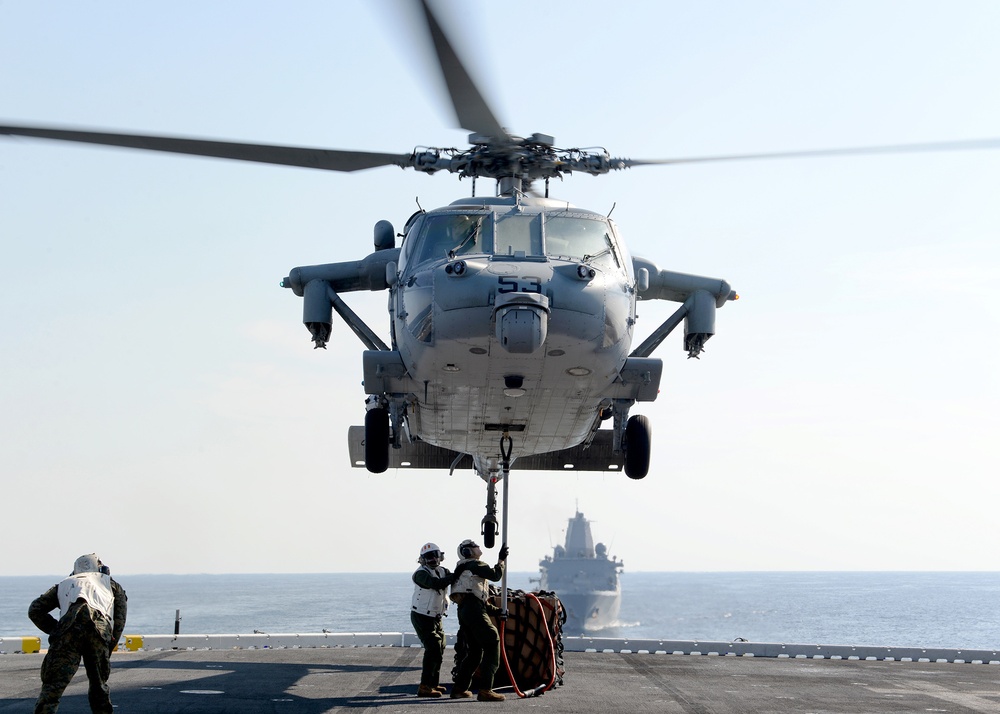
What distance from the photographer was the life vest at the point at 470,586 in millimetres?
10703

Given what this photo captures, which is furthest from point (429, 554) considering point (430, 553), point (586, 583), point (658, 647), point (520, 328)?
point (586, 583)

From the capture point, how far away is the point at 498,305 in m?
9.78

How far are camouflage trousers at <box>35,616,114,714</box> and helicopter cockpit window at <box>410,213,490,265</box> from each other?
5423mm

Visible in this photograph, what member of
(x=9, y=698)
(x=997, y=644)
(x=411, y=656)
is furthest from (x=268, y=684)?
(x=997, y=644)

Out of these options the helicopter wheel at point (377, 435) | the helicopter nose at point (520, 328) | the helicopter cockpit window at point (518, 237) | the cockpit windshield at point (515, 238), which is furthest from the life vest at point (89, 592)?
the helicopter cockpit window at point (518, 237)

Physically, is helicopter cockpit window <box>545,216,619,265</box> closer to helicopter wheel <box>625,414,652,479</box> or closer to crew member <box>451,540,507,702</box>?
helicopter wheel <box>625,414,652,479</box>

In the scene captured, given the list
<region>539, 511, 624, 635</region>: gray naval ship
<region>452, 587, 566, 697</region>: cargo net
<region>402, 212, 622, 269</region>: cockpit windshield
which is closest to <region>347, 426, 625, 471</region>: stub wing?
<region>452, 587, 566, 697</region>: cargo net

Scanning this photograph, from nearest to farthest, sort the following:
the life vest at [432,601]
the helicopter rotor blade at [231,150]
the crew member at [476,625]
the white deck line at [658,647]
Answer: the helicopter rotor blade at [231,150], the crew member at [476,625], the life vest at [432,601], the white deck line at [658,647]

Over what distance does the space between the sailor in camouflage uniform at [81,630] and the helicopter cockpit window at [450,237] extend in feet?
16.7

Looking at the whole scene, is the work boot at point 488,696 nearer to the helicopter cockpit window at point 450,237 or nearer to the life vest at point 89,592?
the life vest at point 89,592

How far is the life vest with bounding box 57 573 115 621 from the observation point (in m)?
7.72

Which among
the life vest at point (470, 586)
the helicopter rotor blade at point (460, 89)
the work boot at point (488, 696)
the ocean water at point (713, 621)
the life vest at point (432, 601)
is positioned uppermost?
the helicopter rotor blade at point (460, 89)

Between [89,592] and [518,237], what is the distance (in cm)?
589

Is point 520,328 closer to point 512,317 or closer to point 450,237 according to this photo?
point 512,317
